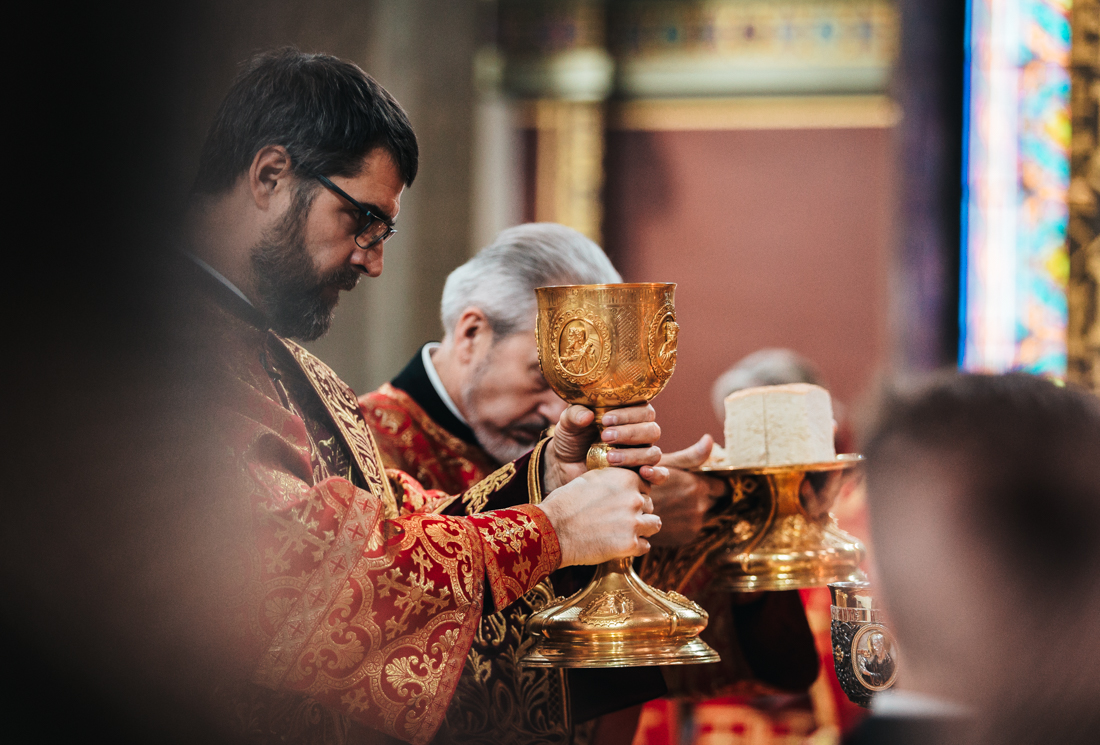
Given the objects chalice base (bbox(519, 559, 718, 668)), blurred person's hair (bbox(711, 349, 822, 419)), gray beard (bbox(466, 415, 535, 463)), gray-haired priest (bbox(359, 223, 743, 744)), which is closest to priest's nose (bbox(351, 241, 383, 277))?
chalice base (bbox(519, 559, 718, 668))

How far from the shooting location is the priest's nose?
159 cm

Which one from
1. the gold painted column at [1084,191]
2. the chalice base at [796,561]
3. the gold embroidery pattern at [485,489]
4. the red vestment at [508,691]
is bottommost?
the red vestment at [508,691]

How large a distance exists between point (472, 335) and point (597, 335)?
3.31 ft

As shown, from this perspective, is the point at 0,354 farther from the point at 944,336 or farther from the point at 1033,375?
the point at 944,336

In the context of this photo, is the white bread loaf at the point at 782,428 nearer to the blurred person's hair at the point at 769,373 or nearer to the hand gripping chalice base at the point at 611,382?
the hand gripping chalice base at the point at 611,382

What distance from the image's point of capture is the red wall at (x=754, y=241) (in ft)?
24.9

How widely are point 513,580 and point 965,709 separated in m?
0.63

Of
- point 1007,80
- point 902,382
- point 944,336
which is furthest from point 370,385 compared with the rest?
point 1007,80

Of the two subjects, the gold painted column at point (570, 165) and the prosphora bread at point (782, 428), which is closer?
the prosphora bread at point (782, 428)

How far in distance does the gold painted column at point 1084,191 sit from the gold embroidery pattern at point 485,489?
4842 mm

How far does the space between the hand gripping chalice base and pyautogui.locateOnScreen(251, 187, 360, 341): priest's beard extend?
1.10 ft

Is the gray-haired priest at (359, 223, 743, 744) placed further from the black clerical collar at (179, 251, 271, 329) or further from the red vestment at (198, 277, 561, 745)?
the black clerical collar at (179, 251, 271, 329)

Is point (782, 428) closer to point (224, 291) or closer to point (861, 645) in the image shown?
point (861, 645)

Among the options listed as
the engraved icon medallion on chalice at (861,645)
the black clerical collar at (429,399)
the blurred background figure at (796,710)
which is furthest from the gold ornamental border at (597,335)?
the blurred background figure at (796,710)
